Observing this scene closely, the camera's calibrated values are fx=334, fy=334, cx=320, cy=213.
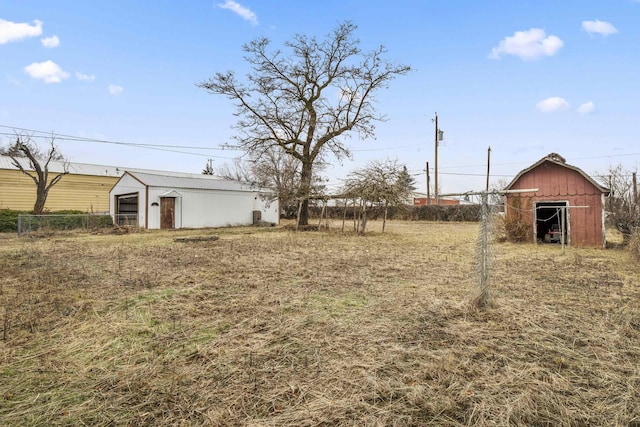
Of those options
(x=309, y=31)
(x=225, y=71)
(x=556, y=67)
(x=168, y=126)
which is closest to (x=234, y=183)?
(x=168, y=126)

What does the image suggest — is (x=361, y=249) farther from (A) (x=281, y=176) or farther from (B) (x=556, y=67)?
(A) (x=281, y=176)

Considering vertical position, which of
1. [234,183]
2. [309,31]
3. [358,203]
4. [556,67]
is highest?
[309,31]

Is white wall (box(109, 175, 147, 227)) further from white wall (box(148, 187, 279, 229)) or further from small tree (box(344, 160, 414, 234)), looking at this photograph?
small tree (box(344, 160, 414, 234))

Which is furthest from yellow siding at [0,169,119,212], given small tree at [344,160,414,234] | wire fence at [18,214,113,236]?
small tree at [344,160,414,234]

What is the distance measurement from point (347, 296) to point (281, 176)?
90.2ft

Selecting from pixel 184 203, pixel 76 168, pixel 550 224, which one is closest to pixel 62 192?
pixel 76 168

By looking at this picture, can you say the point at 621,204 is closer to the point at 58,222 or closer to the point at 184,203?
the point at 184,203

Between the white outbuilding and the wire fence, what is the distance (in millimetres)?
994

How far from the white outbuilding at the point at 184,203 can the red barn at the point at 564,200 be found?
1195cm

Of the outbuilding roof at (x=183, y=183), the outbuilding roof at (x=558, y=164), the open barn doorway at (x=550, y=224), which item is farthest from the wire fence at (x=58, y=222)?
the open barn doorway at (x=550, y=224)

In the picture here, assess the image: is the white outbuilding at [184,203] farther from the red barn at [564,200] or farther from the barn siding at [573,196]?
the barn siding at [573,196]

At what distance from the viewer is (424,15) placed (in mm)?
10906

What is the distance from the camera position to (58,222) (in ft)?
55.5

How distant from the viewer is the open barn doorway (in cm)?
1133
